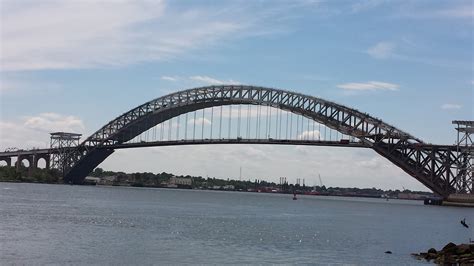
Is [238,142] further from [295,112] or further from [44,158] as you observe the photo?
[44,158]

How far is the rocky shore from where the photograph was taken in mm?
29609

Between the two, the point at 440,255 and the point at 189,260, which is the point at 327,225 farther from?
the point at 189,260

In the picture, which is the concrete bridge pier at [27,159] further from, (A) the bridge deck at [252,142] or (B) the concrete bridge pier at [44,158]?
(A) the bridge deck at [252,142]

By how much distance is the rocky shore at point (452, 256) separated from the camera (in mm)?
29609

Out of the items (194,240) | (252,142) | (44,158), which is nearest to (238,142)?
(252,142)

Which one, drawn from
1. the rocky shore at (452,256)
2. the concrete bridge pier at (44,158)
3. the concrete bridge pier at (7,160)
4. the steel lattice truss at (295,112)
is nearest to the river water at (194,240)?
the rocky shore at (452,256)

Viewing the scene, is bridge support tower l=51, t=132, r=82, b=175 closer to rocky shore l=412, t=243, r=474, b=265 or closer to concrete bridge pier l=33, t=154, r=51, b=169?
concrete bridge pier l=33, t=154, r=51, b=169

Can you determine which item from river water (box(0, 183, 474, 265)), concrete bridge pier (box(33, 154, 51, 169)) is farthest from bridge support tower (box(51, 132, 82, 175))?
river water (box(0, 183, 474, 265))

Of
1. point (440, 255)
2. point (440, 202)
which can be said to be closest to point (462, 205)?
point (440, 202)

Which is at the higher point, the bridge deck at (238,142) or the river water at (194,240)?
the bridge deck at (238,142)

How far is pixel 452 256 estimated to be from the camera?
3075 cm

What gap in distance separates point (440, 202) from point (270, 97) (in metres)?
29.2

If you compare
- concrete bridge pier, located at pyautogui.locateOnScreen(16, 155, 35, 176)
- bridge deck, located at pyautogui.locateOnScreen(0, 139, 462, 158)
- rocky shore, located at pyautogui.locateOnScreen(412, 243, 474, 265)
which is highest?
bridge deck, located at pyautogui.locateOnScreen(0, 139, 462, 158)

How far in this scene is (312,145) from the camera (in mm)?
98750
